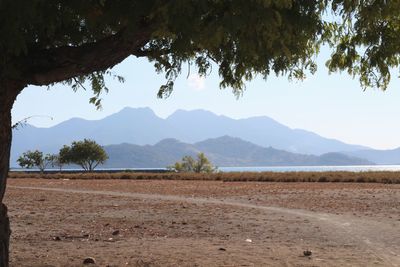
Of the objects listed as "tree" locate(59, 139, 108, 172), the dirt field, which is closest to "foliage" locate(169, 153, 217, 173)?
"tree" locate(59, 139, 108, 172)

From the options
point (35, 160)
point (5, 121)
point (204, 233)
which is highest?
point (35, 160)

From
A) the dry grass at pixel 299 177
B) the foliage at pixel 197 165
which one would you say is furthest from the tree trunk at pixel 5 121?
the foliage at pixel 197 165

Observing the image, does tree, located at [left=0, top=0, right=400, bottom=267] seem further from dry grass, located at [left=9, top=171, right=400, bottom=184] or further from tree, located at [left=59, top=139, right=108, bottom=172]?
tree, located at [left=59, top=139, right=108, bottom=172]

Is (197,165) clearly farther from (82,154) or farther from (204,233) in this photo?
(204,233)

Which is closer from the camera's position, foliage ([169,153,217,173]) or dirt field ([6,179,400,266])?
dirt field ([6,179,400,266])

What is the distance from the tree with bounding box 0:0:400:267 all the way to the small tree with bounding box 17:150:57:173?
10574cm

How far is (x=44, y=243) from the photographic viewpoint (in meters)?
12.2

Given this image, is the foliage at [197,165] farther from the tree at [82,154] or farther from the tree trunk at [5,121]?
the tree trunk at [5,121]

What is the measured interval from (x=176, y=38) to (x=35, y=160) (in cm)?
11105

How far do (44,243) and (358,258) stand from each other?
22.8ft

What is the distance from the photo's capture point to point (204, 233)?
46.6 feet

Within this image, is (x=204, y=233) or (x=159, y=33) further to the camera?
(x=204, y=233)

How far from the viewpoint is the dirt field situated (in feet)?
33.9

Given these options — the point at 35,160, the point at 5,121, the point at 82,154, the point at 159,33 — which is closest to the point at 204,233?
the point at 5,121
